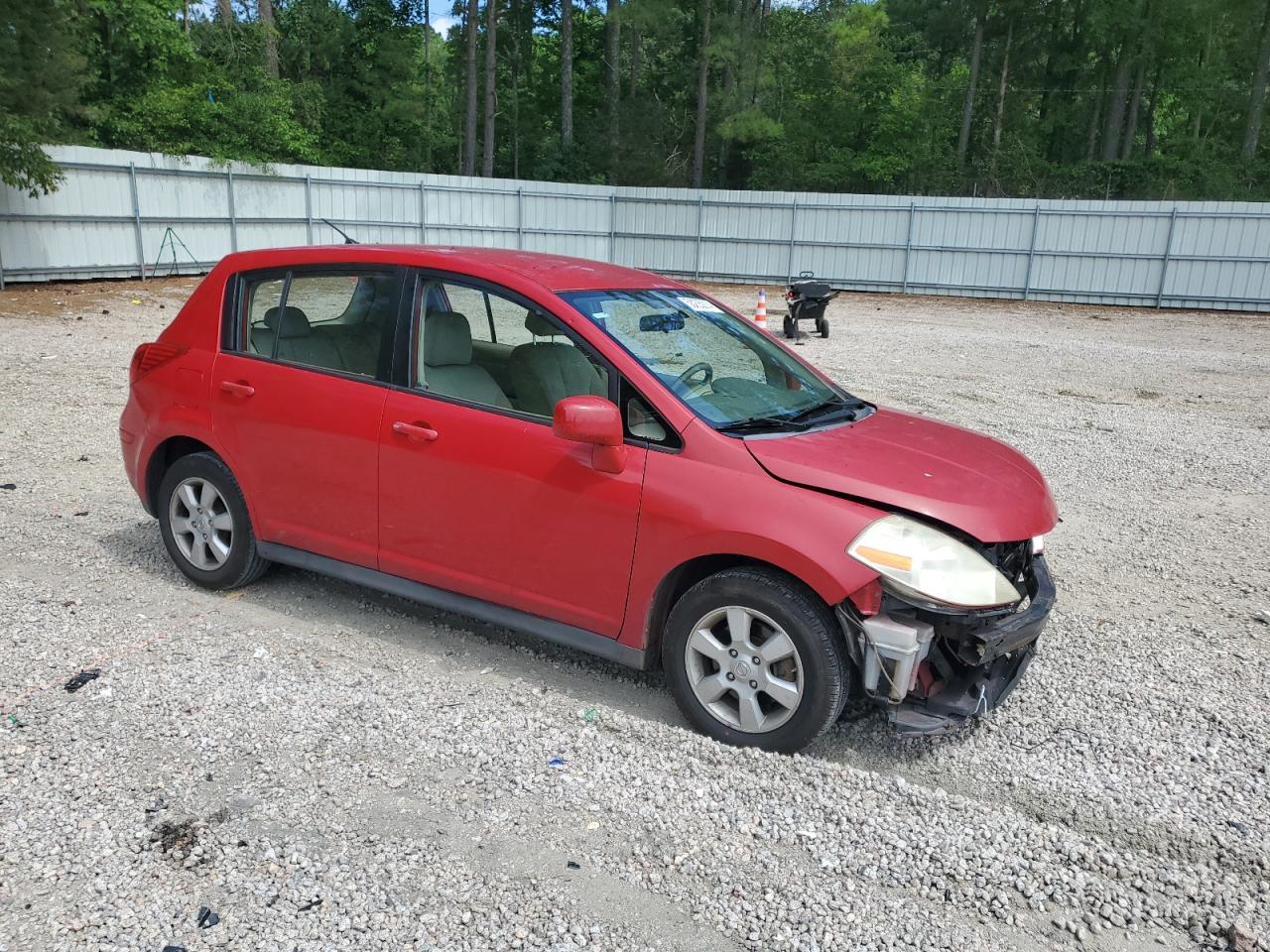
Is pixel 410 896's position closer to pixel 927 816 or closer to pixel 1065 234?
pixel 927 816

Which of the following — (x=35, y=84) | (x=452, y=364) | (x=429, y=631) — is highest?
(x=35, y=84)

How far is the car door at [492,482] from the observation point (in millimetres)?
3732

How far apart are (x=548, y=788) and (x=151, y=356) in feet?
10.6

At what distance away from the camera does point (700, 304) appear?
4645 mm

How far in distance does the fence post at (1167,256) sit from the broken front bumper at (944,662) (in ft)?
78.8

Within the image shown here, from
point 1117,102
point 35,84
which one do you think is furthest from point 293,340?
point 1117,102

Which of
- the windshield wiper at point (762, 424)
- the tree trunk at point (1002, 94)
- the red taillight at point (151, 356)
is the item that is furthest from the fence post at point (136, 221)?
the tree trunk at point (1002, 94)

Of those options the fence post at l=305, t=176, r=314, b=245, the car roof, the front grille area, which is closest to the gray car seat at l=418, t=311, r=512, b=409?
the car roof

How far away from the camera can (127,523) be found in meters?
6.03

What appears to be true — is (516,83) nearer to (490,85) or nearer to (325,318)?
(490,85)

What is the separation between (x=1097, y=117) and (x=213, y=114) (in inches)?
1525

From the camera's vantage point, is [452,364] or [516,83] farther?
[516,83]

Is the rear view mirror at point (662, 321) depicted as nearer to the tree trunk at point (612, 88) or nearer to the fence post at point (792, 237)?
the fence post at point (792, 237)

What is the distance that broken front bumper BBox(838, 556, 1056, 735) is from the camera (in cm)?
328
